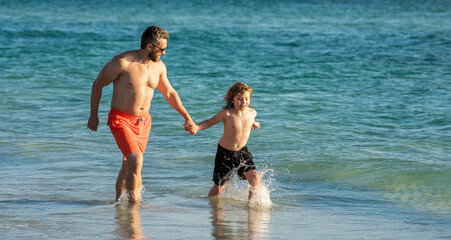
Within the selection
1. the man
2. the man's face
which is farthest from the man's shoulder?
the man's face

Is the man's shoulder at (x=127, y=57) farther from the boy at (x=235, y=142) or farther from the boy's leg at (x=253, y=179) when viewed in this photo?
the boy's leg at (x=253, y=179)

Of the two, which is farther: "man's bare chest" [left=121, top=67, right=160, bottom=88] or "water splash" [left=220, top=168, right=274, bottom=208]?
"water splash" [left=220, top=168, right=274, bottom=208]

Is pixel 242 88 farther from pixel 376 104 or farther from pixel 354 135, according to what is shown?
pixel 376 104

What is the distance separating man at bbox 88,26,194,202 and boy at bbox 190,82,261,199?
628mm

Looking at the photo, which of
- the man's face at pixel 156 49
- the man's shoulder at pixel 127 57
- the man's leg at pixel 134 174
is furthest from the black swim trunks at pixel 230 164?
the man's shoulder at pixel 127 57

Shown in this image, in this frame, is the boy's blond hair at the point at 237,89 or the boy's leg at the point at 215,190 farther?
the boy's leg at the point at 215,190

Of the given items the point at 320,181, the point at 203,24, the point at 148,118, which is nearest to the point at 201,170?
the point at 320,181

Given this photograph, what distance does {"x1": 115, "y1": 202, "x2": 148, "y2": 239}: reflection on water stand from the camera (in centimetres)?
489

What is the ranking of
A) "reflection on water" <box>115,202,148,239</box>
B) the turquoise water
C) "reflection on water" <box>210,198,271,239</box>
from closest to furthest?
"reflection on water" <box>115,202,148,239</box> < "reflection on water" <box>210,198,271,239</box> < the turquoise water

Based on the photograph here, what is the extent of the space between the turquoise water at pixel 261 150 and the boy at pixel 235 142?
0.94 feet

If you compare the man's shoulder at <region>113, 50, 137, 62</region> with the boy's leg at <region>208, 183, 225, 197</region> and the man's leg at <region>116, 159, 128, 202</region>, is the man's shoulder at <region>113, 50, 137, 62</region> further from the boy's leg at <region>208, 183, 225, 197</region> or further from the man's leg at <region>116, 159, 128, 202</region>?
the boy's leg at <region>208, 183, 225, 197</region>

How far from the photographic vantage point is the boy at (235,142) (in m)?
6.00

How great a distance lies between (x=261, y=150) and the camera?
859cm

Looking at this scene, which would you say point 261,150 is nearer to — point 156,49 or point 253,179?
point 253,179
